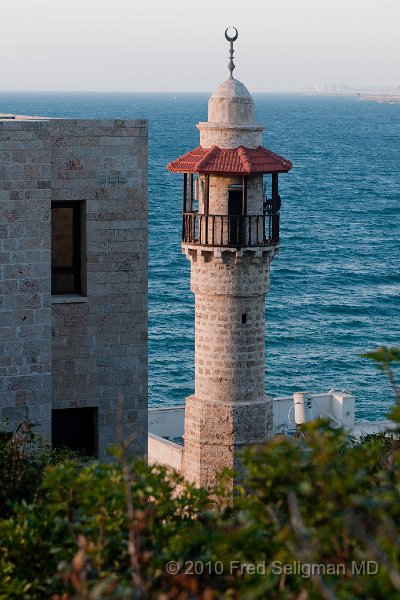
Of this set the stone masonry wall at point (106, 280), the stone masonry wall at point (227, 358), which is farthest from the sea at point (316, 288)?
the stone masonry wall at point (106, 280)

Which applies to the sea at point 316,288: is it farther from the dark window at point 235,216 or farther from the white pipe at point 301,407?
the dark window at point 235,216

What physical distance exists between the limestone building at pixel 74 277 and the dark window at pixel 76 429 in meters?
0.02

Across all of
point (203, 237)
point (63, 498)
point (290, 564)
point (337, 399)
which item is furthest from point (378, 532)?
point (337, 399)

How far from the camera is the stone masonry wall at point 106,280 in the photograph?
2425 centimetres

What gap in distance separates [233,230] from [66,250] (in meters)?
6.71

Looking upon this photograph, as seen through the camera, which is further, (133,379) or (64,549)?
(133,379)

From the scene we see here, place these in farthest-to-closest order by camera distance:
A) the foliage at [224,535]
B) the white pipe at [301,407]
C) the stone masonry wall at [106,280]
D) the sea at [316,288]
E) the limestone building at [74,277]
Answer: the sea at [316,288] → the white pipe at [301,407] → the stone masonry wall at [106,280] → the limestone building at [74,277] → the foliage at [224,535]

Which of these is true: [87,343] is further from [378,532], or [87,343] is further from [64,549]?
[378,532]

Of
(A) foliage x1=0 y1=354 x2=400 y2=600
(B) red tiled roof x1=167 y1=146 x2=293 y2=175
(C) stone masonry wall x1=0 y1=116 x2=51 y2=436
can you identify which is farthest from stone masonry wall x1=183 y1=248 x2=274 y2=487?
(A) foliage x1=0 y1=354 x2=400 y2=600

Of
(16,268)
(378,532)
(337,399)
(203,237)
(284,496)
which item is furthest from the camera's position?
(337,399)

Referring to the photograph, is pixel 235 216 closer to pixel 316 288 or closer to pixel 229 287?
pixel 229 287

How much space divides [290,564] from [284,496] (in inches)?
50.3

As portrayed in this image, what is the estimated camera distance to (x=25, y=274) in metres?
23.8

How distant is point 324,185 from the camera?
134m
